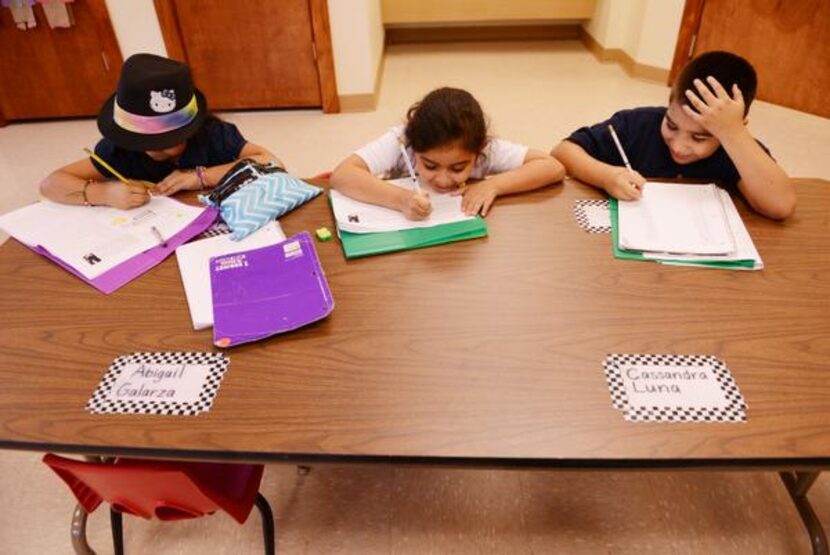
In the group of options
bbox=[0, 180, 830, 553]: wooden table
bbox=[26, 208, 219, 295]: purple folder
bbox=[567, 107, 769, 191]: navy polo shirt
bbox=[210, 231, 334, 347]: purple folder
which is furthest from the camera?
bbox=[567, 107, 769, 191]: navy polo shirt

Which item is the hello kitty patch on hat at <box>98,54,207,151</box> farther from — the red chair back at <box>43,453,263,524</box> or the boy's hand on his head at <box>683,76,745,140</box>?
the boy's hand on his head at <box>683,76,745,140</box>

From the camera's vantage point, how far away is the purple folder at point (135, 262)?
1022mm

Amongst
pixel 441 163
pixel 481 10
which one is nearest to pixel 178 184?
pixel 441 163

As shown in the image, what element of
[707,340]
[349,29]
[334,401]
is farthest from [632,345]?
[349,29]

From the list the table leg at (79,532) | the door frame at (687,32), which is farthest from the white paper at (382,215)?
the door frame at (687,32)

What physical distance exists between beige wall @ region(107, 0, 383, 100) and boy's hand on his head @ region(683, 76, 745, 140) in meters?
2.40

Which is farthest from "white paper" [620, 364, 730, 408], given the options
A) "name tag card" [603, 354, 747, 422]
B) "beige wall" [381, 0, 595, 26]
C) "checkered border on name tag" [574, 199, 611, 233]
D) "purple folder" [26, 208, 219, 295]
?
"beige wall" [381, 0, 595, 26]

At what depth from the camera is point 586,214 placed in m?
1.20

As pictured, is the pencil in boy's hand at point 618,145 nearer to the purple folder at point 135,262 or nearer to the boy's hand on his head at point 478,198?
the boy's hand on his head at point 478,198

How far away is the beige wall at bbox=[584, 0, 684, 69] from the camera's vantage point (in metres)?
3.48

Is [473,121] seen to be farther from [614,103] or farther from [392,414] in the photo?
[614,103]

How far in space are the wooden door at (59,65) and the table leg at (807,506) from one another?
3.68m

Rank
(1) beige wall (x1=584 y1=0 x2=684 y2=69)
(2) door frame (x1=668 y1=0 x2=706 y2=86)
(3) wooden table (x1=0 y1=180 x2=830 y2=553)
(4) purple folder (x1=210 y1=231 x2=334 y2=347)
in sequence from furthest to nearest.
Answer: (1) beige wall (x1=584 y1=0 x2=684 y2=69) < (2) door frame (x1=668 y1=0 x2=706 y2=86) < (4) purple folder (x1=210 y1=231 x2=334 y2=347) < (3) wooden table (x1=0 y1=180 x2=830 y2=553)

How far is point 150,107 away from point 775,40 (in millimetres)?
3470
